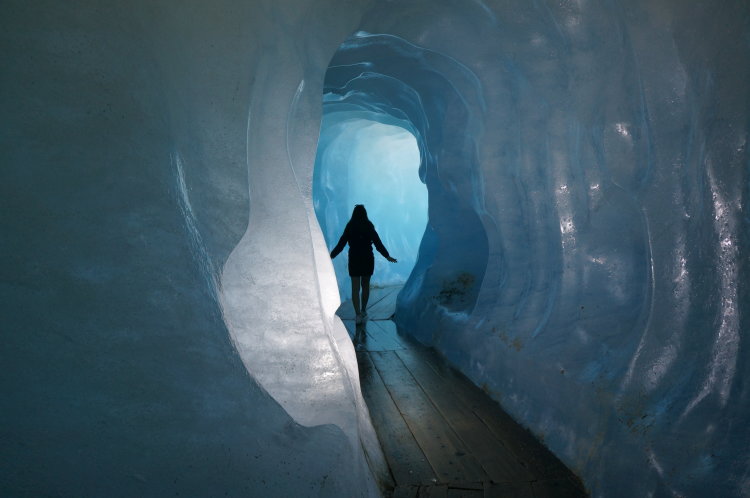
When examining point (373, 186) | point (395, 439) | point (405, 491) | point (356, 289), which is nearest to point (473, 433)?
point (395, 439)

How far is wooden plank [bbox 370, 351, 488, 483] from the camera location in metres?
2.40

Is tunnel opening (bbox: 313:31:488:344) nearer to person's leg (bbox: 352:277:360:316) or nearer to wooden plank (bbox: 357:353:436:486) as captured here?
person's leg (bbox: 352:277:360:316)

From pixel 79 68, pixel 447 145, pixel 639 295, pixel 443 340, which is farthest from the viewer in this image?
pixel 447 145

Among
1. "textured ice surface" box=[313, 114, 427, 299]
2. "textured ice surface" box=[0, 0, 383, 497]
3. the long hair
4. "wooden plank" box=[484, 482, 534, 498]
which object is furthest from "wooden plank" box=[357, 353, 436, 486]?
"textured ice surface" box=[313, 114, 427, 299]

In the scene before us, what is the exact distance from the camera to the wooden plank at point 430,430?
2.40 m

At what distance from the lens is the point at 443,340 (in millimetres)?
4621

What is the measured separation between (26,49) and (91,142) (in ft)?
0.79

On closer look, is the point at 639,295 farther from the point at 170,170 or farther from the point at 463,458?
the point at 170,170

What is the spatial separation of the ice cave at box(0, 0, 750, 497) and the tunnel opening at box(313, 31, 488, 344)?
8cm

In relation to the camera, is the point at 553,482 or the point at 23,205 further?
the point at 553,482

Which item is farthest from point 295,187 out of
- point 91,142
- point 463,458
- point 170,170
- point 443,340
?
point 443,340

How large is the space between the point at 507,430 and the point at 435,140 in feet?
10.8

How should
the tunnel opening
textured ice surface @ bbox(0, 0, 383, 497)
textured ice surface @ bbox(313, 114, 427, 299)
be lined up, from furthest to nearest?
textured ice surface @ bbox(313, 114, 427, 299)
the tunnel opening
textured ice surface @ bbox(0, 0, 383, 497)

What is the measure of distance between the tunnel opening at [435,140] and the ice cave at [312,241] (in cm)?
8
